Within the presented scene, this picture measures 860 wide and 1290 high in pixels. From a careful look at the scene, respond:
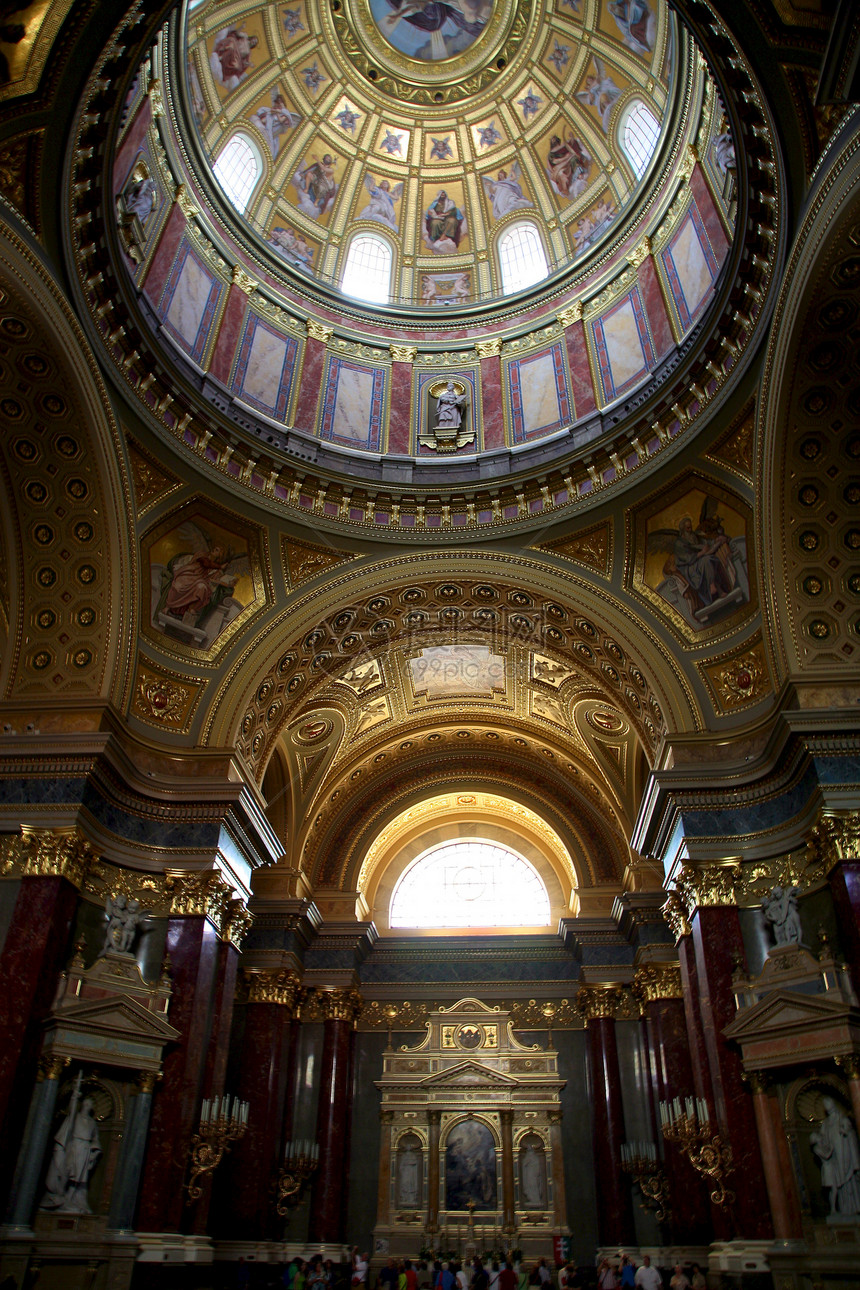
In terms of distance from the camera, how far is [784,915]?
13297 millimetres

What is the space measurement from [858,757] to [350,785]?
46.4 feet

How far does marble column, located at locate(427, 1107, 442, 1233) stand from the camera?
20.1 m

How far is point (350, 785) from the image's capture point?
2439 cm

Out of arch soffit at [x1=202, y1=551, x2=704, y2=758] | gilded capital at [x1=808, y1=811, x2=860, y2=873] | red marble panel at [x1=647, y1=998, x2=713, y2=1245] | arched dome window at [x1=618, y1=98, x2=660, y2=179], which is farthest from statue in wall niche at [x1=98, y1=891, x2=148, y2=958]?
arched dome window at [x1=618, y1=98, x2=660, y2=179]

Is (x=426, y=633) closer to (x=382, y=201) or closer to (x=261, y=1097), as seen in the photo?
(x=261, y=1097)

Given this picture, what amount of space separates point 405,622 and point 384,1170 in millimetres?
12587

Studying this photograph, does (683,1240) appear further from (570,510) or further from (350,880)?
(570,510)

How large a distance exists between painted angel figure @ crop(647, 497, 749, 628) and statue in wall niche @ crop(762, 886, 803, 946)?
4.90 m

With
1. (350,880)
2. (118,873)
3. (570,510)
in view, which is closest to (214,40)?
(570,510)

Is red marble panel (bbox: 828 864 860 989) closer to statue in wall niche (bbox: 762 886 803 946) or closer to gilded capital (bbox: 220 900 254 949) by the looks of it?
statue in wall niche (bbox: 762 886 803 946)

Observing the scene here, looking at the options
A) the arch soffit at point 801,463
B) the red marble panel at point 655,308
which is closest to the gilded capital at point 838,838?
Result: the arch soffit at point 801,463

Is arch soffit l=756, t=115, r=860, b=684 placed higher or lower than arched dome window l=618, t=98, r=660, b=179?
lower

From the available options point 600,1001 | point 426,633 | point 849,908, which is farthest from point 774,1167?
point 426,633

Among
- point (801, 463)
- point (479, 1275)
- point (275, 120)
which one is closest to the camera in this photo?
point (801, 463)
